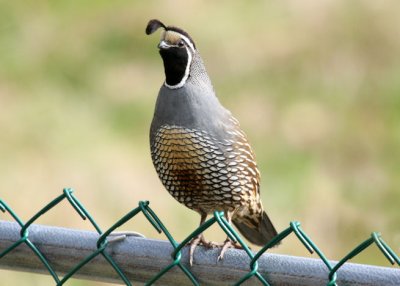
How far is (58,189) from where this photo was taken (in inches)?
247

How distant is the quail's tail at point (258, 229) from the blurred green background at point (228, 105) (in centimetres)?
138

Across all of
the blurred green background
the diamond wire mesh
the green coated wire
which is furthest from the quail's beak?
the blurred green background

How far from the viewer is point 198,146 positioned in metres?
3.88

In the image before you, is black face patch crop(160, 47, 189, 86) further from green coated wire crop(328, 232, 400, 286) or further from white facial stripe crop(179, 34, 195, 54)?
green coated wire crop(328, 232, 400, 286)

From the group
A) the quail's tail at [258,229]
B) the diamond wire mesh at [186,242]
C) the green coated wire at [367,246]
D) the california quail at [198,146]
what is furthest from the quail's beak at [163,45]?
the green coated wire at [367,246]

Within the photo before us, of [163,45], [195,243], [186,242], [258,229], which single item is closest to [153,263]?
[186,242]

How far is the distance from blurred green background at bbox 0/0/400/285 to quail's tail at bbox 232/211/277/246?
1.38 m

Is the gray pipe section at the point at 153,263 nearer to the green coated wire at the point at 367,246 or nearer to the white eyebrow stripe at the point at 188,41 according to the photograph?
the green coated wire at the point at 367,246

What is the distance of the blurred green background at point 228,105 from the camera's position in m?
6.27

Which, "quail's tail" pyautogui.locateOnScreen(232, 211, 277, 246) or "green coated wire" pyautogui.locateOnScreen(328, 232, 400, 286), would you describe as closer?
"green coated wire" pyautogui.locateOnScreen(328, 232, 400, 286)

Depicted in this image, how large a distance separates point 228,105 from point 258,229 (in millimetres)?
3070

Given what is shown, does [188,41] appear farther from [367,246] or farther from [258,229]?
[367,246]

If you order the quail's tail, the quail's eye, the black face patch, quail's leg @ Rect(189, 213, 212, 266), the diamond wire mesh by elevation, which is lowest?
the quail's tail

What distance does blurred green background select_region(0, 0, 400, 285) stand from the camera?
6.27 metres
